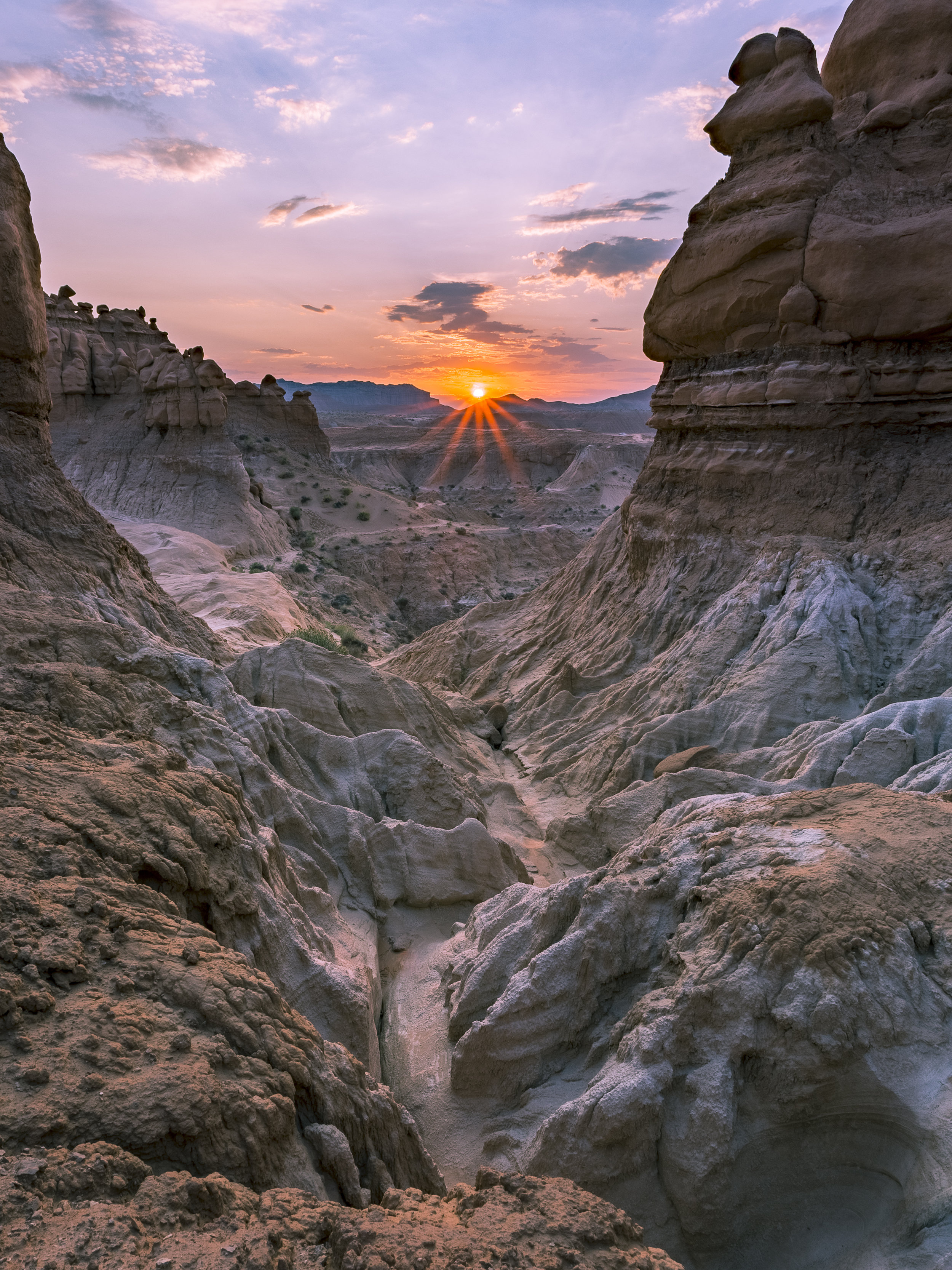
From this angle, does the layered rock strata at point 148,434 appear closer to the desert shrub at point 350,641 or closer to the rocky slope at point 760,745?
the desert shrub at point 350,641

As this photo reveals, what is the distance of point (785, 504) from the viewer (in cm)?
1416

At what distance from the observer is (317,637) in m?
18.9

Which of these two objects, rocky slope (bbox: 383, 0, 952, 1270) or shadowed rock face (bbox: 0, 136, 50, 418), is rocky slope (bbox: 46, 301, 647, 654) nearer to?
rocky slope (bbox: 383, 0, 952, 1270)

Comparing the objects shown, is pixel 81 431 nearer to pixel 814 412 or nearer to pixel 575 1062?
pixel 814 412

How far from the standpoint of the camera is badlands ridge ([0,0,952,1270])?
3086 mm

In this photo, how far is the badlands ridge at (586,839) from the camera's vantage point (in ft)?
10.1

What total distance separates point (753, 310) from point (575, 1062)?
13.4 m

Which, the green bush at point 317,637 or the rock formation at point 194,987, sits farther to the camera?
the green bush at point 317,637

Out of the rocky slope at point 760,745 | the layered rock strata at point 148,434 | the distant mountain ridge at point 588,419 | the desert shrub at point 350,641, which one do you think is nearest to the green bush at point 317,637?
the desert shrub at point 350,641

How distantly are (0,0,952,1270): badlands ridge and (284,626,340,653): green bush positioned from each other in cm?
59

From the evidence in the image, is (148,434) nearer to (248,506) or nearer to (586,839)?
(248,506)

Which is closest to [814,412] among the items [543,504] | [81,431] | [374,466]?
[81,431]

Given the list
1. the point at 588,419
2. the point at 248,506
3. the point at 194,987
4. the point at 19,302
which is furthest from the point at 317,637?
the point at 588,419

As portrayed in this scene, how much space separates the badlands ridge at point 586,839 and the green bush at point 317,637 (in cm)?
59
